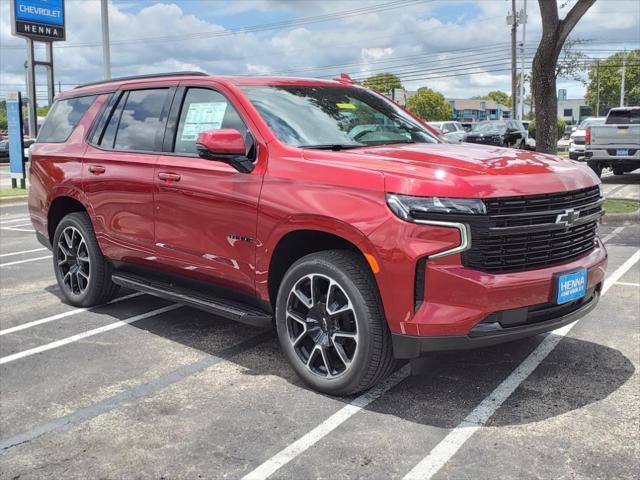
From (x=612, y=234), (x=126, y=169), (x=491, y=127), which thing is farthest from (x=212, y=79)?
(x=491, y=127)

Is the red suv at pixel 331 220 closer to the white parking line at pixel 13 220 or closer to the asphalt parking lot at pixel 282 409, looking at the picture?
the asphalt parking lot at pixel 282 409

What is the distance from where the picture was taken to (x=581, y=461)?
309 centimetres

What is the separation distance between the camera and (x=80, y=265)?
5.92 metres

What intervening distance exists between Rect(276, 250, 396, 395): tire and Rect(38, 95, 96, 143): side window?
3048 millimetres

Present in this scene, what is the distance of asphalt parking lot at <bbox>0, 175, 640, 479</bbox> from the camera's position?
3.11 meters

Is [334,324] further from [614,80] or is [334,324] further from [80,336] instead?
[614,80]

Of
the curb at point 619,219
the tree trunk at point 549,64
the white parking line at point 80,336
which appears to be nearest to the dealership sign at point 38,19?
the tree trunk at point 549,64

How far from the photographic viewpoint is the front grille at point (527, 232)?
3381mm

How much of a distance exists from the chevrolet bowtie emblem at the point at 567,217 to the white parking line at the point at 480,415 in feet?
3.41

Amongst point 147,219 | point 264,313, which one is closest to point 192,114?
point 147,219

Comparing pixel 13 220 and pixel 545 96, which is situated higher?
pixel 545 96

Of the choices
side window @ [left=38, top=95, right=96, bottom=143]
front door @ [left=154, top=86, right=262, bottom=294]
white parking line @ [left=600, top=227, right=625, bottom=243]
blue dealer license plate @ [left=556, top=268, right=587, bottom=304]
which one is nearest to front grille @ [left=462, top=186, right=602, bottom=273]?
blue dealer license plate @ [left=556, top=268, right=587, bottom=304]

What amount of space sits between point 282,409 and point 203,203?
149 cm

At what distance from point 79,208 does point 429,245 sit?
151 inches
